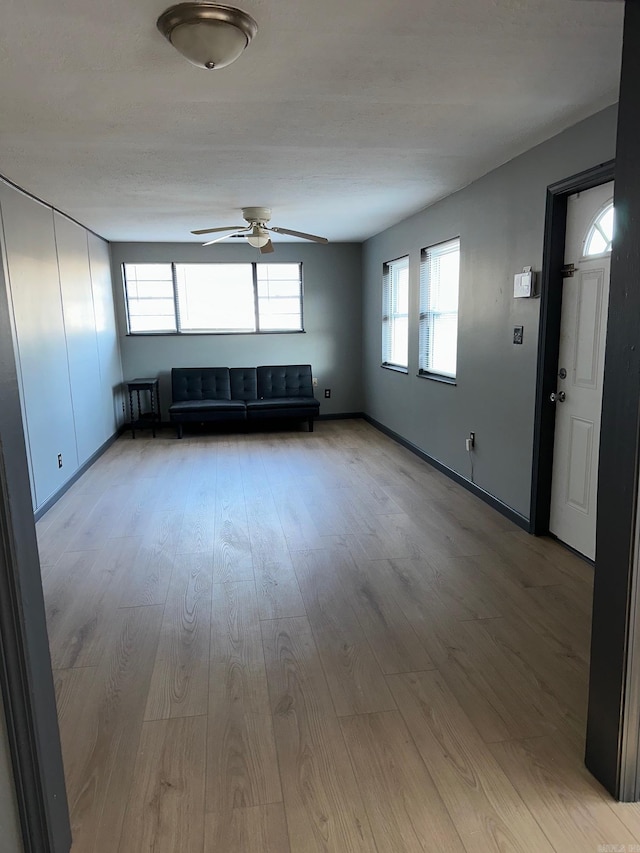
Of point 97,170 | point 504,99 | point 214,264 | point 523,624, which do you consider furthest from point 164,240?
point 523,624

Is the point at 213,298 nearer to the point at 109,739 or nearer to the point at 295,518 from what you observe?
the point at 295,518

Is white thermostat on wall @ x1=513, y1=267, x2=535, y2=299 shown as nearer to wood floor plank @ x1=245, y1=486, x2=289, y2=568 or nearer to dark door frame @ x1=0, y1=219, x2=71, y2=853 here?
wood floor plank @ x1=245, y1=486, x2=289, y2=568

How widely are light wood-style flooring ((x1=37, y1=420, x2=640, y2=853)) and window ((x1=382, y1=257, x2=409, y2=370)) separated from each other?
242 cm

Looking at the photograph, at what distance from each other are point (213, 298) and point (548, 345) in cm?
485

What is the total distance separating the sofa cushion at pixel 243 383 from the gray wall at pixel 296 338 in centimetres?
22

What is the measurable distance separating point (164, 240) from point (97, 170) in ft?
10.4

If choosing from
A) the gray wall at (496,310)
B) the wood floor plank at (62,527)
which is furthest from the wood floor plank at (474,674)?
the wood floor plank at (62,527)

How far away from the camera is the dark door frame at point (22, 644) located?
3.88 feet

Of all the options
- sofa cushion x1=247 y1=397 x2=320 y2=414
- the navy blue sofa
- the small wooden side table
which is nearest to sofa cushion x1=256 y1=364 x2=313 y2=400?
the navy blue sofa

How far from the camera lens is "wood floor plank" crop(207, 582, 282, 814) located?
1.61 metres

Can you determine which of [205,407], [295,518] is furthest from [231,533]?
[205,407]

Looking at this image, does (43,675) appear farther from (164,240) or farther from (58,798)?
(164,240)

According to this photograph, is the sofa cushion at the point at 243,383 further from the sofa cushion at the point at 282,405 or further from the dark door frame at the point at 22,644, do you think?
the dark door frame at the point at 22,644

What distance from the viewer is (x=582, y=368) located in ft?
9.89
